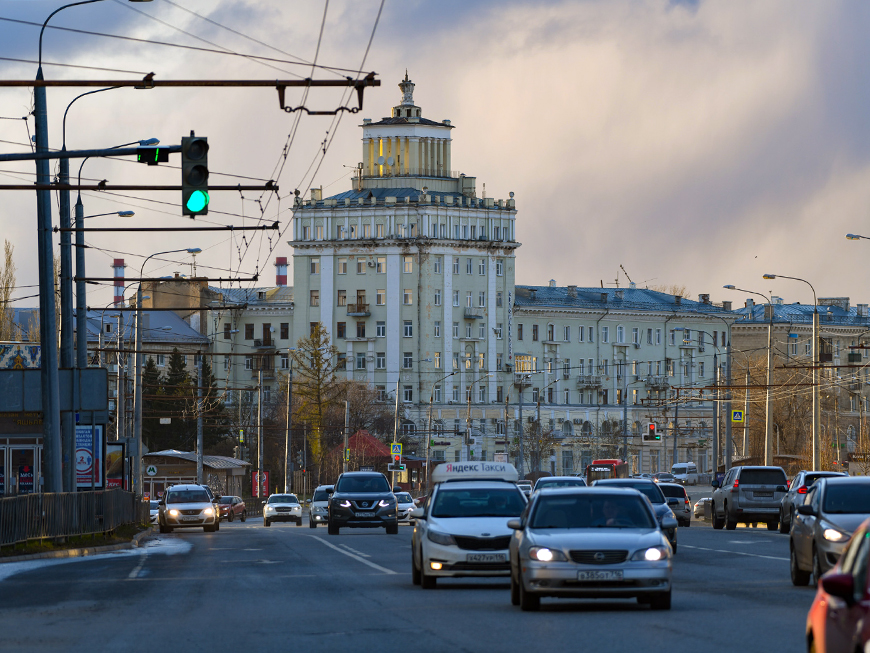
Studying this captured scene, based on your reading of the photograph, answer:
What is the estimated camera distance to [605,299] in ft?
495

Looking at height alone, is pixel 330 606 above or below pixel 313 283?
below

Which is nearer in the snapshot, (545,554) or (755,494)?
(545,554)

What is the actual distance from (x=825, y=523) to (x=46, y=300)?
62.4 ft

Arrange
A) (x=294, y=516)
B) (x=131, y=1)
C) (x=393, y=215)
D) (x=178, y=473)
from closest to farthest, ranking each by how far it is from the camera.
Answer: (x=131, y=1) < (x=294, y=516) < (x=178, y=473) < (x=393, y=215)

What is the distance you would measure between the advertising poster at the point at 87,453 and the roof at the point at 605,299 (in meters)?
103

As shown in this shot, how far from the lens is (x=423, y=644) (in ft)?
45.5

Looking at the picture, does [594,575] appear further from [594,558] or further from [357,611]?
[357,611]

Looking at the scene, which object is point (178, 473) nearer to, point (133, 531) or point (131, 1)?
point (133, 531)

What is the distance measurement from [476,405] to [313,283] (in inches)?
710

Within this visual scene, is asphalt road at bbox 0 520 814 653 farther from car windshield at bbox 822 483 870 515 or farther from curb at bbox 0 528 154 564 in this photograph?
curb at bbox 0 528 154 564

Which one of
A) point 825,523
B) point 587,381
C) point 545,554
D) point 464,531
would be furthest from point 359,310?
point 545,554

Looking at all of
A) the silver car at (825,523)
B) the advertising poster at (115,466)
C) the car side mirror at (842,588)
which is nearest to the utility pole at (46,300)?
the advertising poster at (115,466)

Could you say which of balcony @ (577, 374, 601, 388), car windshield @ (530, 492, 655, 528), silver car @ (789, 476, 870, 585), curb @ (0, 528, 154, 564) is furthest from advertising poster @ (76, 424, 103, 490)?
balcony @ (577, 374, 601, 388)

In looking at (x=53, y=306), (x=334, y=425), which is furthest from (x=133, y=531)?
(x=334, y=425)
